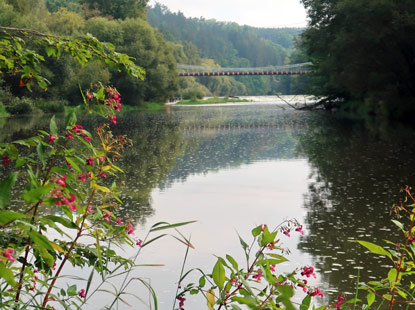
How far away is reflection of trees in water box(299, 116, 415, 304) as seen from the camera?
23.6 feet

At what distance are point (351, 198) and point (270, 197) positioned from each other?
1495 millimetres

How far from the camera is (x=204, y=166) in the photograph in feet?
55.0

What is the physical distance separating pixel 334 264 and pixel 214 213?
3.43 meters

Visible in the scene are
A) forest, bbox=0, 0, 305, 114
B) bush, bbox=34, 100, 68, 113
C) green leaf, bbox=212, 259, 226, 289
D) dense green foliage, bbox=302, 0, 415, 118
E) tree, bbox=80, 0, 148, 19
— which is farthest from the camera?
tree, bbox=80, 0, 148, 19

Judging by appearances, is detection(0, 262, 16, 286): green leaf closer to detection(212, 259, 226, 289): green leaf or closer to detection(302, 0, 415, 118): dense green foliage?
detection(212, 259, 226, 289): green leaf

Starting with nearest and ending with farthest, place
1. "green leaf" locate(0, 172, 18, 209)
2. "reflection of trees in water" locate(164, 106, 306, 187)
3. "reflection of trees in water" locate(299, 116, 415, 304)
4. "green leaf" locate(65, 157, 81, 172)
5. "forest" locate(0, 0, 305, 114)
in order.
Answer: "green leaf" locate(0, 172, 18, 209) < "green leaf" locate(65, 157, 81, 172) < "reflection of trees in water" locate(299, 116, 415, 304) < "reflection of trees in water" locate(164, 106, 306, 187) < "forest" locate(0, 0, 305, 114)

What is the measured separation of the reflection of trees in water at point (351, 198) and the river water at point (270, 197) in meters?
0.02

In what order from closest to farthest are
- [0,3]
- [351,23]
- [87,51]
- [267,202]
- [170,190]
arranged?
[87,51], [267,202], [170,190], [351,23], [0,3]

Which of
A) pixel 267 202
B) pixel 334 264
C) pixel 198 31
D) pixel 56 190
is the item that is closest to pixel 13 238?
pixel 56 190

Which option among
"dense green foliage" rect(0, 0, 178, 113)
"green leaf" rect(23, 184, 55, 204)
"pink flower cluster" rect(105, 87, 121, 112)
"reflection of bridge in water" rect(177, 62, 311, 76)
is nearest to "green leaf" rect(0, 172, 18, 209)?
"green leaf" rect(23, 184, 55, 204)

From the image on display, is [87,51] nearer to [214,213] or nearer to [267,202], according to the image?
[214,213]

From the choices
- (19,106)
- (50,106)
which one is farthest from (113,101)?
(50,106)

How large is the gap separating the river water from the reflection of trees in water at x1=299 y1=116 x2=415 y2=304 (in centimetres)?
2

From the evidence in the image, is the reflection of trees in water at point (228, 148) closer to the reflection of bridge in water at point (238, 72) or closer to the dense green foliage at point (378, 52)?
the dense green foliage at point (378, 52)
